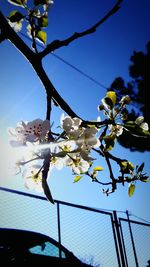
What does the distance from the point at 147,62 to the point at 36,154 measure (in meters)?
13.2

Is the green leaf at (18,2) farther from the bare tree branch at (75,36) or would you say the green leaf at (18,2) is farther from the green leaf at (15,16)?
the bare tree branch at (75,36)

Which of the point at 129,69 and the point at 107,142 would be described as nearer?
the point at 107,142

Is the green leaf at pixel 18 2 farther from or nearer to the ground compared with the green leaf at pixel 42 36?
farther from the ground

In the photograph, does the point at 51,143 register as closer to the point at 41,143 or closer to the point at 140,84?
the point at 41,143

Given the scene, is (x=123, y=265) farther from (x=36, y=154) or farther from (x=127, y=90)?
(x=127, y=90)

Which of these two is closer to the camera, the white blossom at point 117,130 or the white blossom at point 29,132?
the white blossom at point 29,132

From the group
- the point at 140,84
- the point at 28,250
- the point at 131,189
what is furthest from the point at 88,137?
the point at 140,84

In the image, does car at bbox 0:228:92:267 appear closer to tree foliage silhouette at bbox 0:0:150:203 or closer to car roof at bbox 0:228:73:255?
car roof at bbox 0:228:73:255

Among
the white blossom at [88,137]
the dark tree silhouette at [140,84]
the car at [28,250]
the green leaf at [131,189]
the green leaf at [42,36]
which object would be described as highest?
the dark tree silhouette at [140,84]

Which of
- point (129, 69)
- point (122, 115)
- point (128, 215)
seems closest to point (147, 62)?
A: point (129, 69)

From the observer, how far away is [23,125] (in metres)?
0.96

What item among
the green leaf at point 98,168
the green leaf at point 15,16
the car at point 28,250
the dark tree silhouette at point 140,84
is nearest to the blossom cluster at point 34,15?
the green leaf at point 15,16

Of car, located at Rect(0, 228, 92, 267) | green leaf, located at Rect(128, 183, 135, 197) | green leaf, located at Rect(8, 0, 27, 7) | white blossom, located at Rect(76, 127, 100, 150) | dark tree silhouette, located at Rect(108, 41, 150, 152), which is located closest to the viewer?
white blossom, located at Rect(76, 127, 100, 150)

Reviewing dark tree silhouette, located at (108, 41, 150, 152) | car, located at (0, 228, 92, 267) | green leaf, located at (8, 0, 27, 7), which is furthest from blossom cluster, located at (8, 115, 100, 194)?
dark tree silhouette, located at (108, 41, 150, 152)
